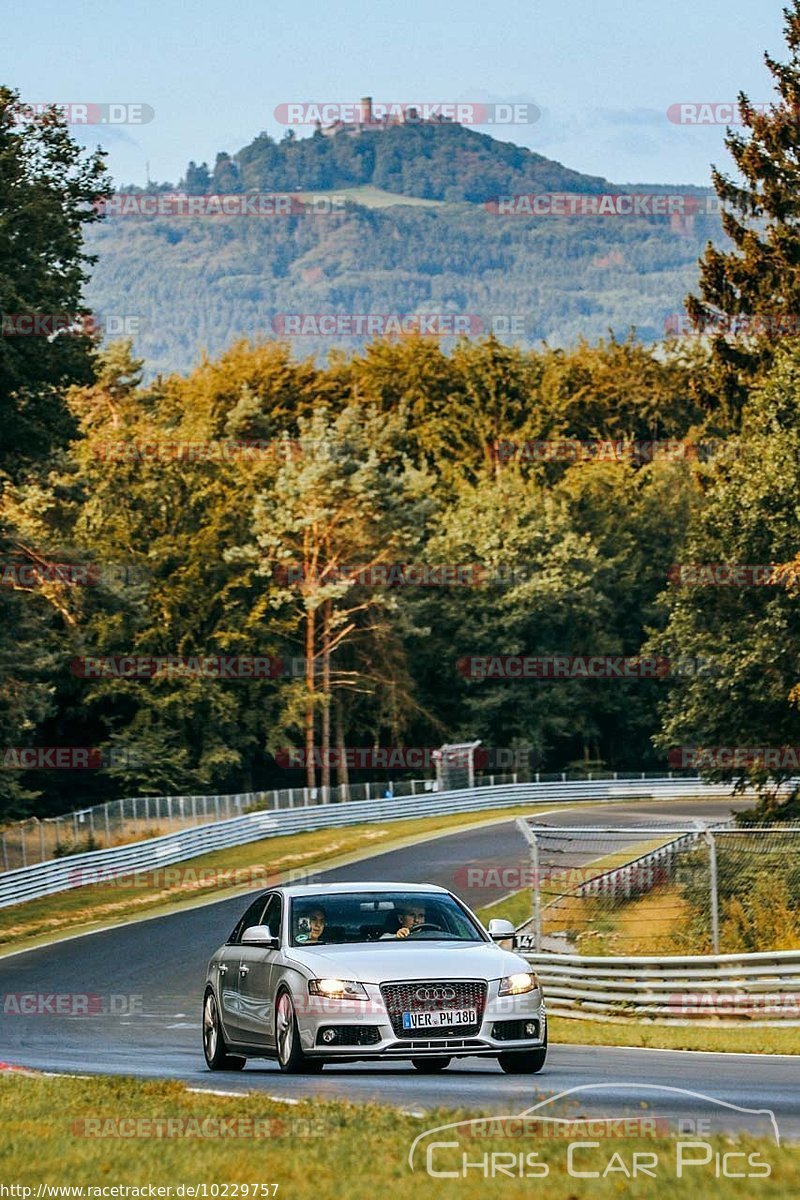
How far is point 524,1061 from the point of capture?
47.2 ft

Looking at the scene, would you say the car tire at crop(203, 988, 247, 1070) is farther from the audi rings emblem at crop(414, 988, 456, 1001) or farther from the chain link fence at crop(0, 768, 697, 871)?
the chain link fence at crop(0, 768, 697, 871)

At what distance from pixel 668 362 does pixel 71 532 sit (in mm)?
40908

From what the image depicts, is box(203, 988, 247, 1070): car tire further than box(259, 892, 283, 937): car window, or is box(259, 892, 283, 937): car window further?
box(203, 988, 247, 1070): car tire

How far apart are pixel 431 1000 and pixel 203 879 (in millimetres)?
38652

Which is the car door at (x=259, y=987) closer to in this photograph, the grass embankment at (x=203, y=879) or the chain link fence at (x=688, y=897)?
the chain link fence at (x=688, y=897)

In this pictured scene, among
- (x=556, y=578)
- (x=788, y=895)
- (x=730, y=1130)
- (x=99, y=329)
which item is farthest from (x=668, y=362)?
(x=730, y=1130)

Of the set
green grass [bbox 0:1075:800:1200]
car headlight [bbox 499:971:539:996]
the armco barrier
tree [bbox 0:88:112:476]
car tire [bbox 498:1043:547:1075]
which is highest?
tree [bbox 0:88:112:476]

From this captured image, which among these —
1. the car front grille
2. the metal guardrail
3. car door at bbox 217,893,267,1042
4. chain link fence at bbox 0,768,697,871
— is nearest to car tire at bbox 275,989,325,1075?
the car front grille

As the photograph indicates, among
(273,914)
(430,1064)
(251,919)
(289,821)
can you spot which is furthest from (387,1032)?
(289,821)

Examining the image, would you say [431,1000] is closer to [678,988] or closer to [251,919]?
[251,919]

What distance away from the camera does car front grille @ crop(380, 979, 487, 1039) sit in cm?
1384

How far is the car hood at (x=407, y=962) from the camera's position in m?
14.0

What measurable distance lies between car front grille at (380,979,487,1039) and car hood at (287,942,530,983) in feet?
0.19

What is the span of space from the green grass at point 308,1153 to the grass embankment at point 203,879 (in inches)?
1128
